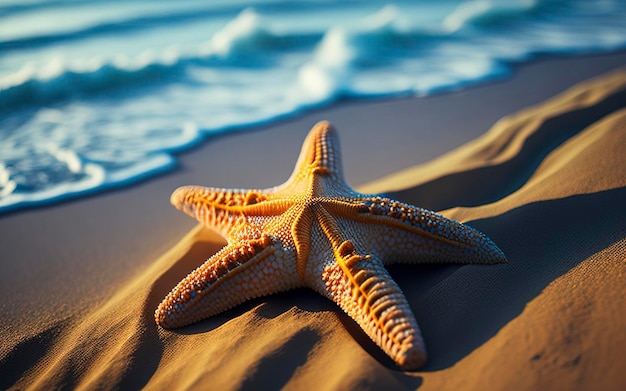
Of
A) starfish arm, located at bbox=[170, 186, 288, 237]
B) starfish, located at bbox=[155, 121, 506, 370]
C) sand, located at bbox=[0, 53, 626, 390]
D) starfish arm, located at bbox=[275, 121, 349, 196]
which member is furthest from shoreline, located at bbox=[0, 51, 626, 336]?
starfish arm, located at bbox=[275, 121, 349, 196]


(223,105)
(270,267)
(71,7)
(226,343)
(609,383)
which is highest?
(71,7)

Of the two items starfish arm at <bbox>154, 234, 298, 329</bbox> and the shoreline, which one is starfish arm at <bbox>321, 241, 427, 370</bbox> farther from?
the shoreline

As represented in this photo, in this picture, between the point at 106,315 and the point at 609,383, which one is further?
the point at 106,315

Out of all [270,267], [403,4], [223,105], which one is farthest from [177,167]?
[403,4]

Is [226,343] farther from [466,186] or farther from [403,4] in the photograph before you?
[403,4]

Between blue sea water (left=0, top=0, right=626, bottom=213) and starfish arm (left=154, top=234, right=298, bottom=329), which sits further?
blue sea water (left=0, top=0, right=626, bottom=213)

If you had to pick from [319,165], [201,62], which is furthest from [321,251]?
[201,62]

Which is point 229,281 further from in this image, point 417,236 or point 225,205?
point 417,236

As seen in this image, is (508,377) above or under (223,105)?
under
